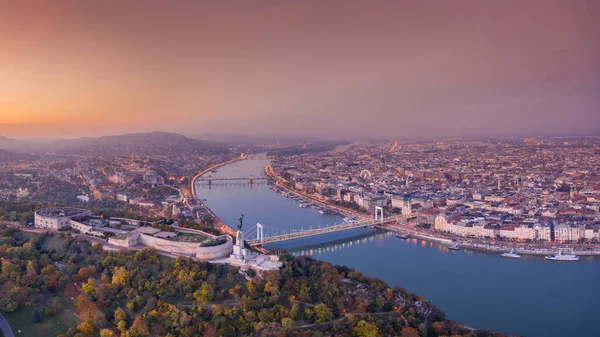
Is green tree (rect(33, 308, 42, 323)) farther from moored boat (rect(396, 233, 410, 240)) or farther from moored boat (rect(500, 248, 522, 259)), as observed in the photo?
moored boat (rect(500, 248, 522, 259))

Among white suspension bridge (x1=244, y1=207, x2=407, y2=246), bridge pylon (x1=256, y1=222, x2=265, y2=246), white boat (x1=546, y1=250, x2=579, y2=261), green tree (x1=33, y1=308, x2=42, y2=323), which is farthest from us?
white suspension bridge (x1=244, y1=207, x2=407, y2=246)

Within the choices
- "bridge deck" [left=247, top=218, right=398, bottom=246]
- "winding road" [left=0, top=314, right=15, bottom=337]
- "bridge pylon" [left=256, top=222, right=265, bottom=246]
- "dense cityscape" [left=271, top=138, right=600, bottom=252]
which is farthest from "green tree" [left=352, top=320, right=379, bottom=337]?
"dense cityscape" [left=271, top=138, right=600, bottom=252]

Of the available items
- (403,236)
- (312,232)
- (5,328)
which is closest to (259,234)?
(312,232)

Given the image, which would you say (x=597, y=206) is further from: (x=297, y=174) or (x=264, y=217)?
(x=297, y=174)

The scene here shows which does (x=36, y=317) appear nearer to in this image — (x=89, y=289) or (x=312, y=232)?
(x=89, y=289)

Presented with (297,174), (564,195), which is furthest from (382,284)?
(297,174)
